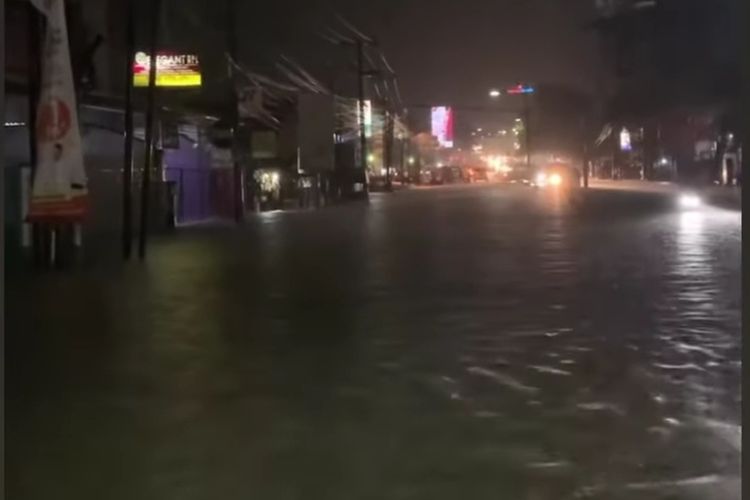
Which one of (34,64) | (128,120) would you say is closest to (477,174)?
(128,120)

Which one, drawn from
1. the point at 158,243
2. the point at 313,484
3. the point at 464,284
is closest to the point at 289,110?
the point at 158,243

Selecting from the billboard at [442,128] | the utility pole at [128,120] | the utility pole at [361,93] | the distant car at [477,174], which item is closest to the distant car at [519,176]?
the distant car at [477,174]

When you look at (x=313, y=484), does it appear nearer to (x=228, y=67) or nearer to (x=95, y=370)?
(x=95, y=370)

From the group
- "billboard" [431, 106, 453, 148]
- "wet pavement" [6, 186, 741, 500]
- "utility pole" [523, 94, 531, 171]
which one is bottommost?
"wet pavement" [6, 186, 741, 500]

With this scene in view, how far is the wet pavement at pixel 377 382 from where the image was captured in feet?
19.5

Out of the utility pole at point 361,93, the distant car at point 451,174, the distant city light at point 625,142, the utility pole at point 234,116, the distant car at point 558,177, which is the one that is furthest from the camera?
the distant car at point 451,174

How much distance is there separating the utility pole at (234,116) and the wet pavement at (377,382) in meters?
18.2

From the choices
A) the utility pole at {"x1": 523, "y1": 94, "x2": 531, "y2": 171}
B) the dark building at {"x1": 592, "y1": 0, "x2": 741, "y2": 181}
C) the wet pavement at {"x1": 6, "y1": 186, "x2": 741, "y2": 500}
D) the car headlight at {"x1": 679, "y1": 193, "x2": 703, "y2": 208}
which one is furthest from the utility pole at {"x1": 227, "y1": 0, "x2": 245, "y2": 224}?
the utility pole at {"x1": 523, "y1": 94, "x2": 531, "y2": 171}

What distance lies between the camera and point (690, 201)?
147 ft

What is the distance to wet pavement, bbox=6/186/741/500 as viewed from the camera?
595cm

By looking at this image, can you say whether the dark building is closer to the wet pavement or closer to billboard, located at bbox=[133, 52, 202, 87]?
billboard, located at bbox=[133, 52, 202, 87]

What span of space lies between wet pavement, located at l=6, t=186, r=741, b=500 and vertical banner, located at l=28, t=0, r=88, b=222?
93 cm

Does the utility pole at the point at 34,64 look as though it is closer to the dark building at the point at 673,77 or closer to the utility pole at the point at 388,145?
the dark building at the point at 673,77

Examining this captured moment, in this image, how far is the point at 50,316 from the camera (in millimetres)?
12344
